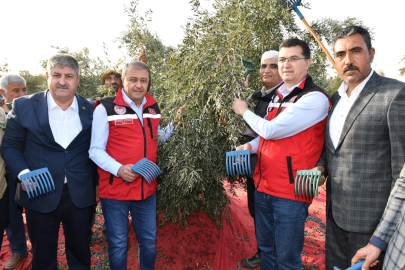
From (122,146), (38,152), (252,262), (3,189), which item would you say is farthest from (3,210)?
(252,262)

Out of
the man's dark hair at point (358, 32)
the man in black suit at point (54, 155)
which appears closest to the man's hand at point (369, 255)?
the man's dark hair at point (358, 32)

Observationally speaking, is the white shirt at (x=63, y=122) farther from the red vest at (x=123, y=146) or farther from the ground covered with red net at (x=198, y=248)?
the ground covered with red net at (x=198, y=248)

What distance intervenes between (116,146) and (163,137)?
0.58 m

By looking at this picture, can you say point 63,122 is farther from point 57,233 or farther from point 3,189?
point 57,233

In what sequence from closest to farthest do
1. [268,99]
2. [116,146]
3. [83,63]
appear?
1. [116,146]
2. [268,99]
3. [83,63]

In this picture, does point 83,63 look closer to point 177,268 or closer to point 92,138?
point 92,138

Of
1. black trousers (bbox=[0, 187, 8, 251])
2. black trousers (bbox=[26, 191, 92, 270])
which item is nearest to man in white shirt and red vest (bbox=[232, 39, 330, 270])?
black trousers (bbox=[26, 191, 92, 270])

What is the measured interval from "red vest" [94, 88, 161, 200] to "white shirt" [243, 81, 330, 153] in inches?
51.7

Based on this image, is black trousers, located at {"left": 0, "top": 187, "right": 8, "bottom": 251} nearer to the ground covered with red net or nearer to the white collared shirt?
the white collared shirt

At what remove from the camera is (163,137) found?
3.14 metres

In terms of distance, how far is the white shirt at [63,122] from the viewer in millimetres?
2846

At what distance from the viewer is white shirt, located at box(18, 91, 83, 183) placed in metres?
2.85

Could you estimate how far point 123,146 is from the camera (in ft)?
9.80

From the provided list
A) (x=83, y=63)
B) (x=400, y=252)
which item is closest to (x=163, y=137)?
(x=400, y=252)
